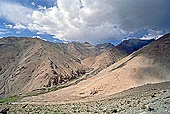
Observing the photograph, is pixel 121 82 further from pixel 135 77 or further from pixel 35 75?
pixel 35 75

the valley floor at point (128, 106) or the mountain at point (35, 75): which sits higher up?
the mountain at point (35, 75)

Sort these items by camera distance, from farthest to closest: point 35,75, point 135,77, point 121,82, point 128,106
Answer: point 35,75
point 135,77
point 121,82
point 128,106

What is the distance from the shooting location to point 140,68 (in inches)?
3629

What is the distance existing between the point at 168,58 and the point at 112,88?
31.0 m

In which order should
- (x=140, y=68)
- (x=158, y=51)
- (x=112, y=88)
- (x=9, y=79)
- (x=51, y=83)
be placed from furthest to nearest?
(x=9, y=79)
(x=51, y=83)
(x=158, y=51)
(x=140, y=68)
(x=112, y=88)

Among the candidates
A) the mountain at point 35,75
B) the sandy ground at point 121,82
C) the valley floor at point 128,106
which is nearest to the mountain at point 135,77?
the sandy ground at point 121,82

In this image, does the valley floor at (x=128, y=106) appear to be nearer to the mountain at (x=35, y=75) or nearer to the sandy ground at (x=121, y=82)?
the sandy ground at (x=121, y=82)

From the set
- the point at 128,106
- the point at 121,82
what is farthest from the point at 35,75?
the point at 128,106

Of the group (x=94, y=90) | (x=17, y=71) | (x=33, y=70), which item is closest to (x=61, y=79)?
(x=33, y=70)

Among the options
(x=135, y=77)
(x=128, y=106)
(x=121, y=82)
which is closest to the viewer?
(x=128, y=106)

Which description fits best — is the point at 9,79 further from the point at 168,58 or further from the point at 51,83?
the point at 168,58

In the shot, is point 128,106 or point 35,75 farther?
point 35,75

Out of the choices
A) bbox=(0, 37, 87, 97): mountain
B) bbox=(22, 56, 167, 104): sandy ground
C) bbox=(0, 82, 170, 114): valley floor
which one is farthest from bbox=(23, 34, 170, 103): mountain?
bbox=(0, 37, 87, 97): mountain

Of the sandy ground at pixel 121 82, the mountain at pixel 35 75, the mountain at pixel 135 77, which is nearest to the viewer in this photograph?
the sandy ground at pixel 121 82
